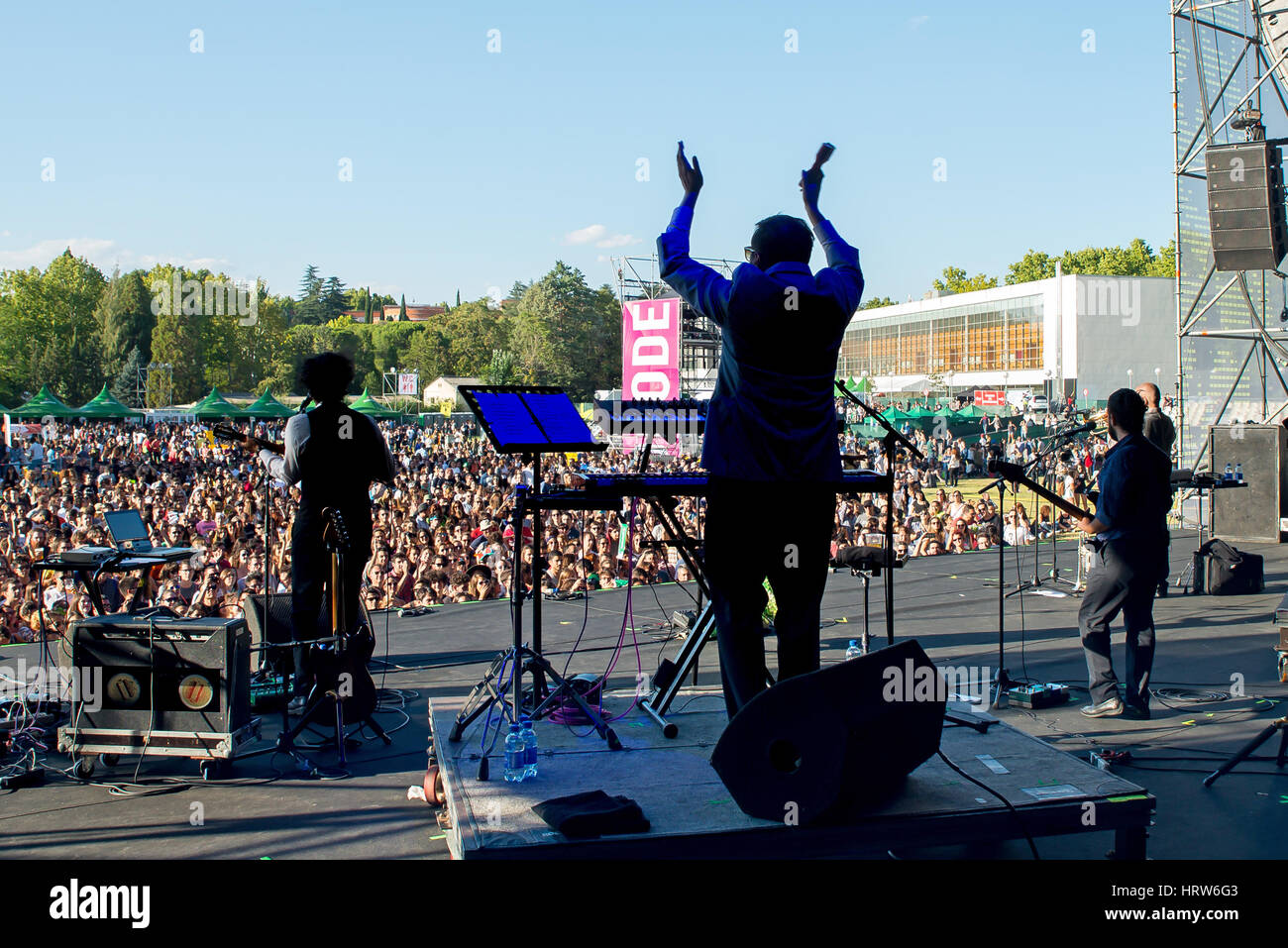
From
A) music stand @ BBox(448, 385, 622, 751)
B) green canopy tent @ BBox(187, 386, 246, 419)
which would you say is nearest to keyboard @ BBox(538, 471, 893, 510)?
music stand @ BBox(448, 385, 622, 751)

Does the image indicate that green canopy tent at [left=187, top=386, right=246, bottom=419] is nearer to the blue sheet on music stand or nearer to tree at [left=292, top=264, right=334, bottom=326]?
the blue sheet on music stand

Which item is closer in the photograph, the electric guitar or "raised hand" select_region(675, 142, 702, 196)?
"raised hand" select_region(675, 142, 702, 196)

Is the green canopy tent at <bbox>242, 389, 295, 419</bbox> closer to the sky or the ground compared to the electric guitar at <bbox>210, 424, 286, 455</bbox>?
closer to the sky

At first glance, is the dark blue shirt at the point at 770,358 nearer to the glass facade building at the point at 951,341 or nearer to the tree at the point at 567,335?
the glass facade building at the point at 951,341

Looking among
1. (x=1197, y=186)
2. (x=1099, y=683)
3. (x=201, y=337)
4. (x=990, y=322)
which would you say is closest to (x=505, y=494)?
(x=1197, y=186)

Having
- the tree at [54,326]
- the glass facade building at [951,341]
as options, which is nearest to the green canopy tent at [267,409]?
the glass facade building at [951,341]

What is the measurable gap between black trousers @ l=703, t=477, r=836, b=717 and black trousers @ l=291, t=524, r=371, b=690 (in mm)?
2177

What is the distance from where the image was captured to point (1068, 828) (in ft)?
10.2

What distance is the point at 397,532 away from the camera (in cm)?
1313

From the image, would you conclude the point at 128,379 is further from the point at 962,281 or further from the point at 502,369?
the point at 962,281

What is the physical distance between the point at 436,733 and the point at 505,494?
13.1 m

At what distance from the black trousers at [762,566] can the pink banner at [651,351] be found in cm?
1394

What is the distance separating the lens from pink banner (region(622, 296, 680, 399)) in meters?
17.2

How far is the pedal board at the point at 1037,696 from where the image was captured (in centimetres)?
539
